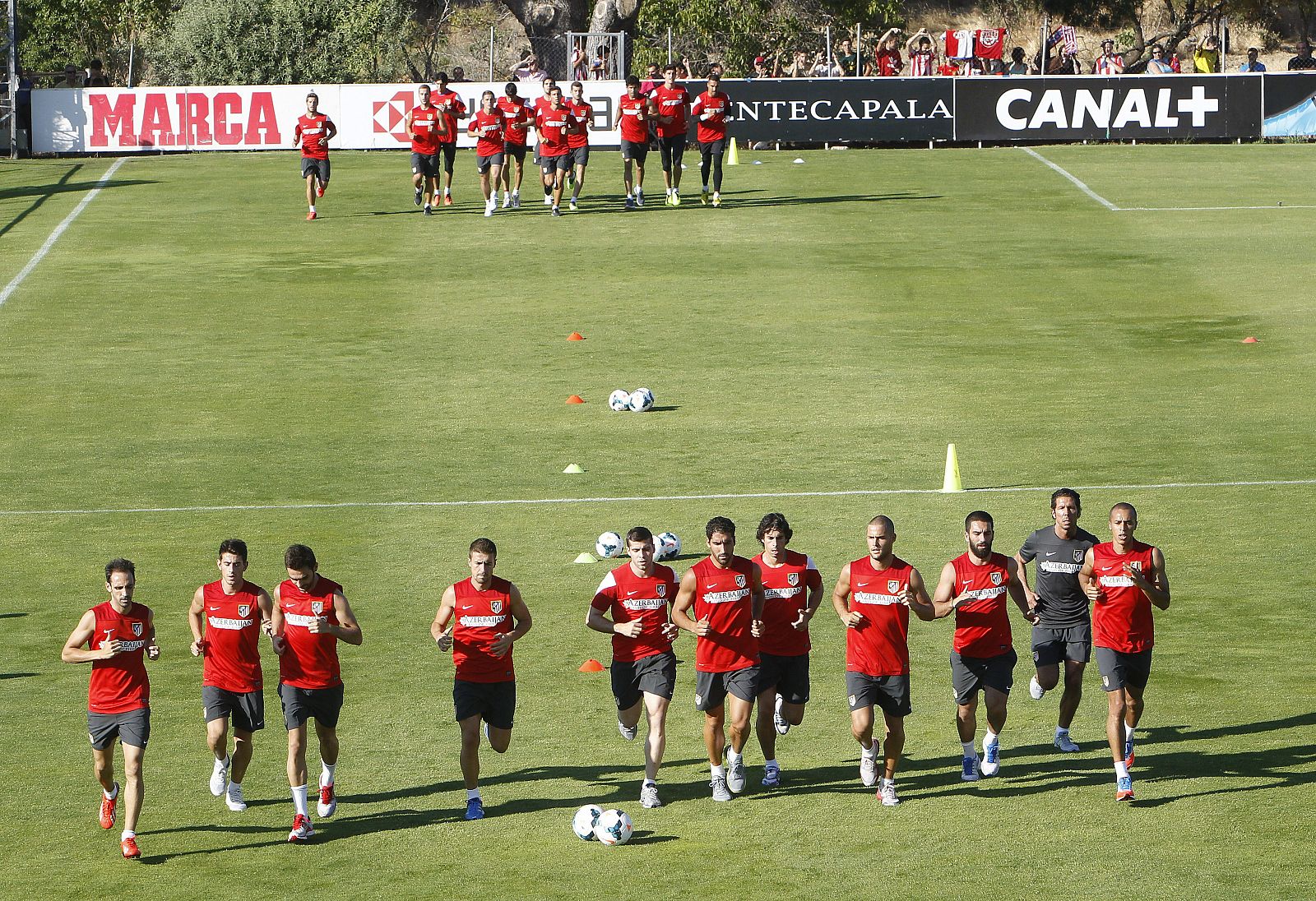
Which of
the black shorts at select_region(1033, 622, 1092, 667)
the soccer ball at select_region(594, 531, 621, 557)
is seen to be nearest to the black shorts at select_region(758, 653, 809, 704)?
the black shorts at select_region(1033, 622, 1092, 667)

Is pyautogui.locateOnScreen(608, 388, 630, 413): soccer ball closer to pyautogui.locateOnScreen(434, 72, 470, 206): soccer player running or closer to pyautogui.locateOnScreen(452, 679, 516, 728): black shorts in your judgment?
pyautogui.locateOnScreen(434, 72, 470, 206): soccer player running

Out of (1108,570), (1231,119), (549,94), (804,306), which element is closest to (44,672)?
(1108,570)

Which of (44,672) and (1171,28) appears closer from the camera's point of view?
(44,672)

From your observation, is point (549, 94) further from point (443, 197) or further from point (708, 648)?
point (708, 648)

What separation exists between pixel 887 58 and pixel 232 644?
116 ft

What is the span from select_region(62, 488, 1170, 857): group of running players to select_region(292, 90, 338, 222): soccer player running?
22710mm

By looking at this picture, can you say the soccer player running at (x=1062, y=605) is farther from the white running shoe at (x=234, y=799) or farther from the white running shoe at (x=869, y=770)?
the white running shoe at (x=234, y=799)

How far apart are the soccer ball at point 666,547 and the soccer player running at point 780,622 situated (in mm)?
4761

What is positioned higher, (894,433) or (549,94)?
(549,94)

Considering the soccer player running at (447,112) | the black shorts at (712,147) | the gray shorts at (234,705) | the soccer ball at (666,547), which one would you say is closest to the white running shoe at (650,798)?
the gray shorts at (234,705)

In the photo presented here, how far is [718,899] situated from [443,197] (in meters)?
27.9

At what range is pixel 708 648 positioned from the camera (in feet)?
37.3

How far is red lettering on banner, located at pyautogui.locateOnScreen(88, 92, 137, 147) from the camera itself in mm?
41281

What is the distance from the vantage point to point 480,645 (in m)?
11.0
